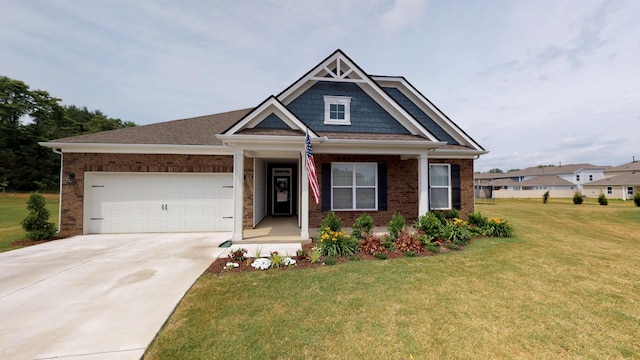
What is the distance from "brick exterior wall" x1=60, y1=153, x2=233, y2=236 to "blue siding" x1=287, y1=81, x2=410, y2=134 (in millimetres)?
3589

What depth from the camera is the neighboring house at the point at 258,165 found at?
340 inches

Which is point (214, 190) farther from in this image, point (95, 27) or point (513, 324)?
point (513, 324)

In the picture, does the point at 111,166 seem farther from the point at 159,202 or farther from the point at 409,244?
the point at 409,244

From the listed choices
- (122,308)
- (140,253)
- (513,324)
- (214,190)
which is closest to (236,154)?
(214,190)

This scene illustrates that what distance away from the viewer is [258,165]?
1016 centimetres

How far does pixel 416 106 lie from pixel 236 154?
27.9 ft

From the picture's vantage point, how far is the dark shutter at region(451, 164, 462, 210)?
10461 millimetres

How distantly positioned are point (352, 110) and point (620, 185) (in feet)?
160

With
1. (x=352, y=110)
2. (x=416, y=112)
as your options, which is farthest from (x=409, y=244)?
(x=416, y=112)

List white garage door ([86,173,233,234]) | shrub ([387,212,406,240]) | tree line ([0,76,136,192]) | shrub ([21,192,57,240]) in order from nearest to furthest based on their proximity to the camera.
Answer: shrub ([387,212,406,240]) → shrub ([21,192,57,240]) → white garage door ([86,173,233,234]) → tree line ([0,76,136,192])

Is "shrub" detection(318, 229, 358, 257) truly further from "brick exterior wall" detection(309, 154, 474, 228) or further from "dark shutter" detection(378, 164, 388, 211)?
"dark shutter" detection(378, 164, 388, 211)

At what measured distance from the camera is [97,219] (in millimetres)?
8938

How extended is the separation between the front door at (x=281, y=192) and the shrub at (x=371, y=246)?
714 centimetres

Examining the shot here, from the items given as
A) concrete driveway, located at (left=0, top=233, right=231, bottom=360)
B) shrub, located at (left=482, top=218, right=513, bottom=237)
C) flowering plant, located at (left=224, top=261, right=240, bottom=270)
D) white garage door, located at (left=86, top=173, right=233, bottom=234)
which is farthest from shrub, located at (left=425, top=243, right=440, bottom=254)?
white garage door, located at (left=86, top=173, right=233, bottom=234)
